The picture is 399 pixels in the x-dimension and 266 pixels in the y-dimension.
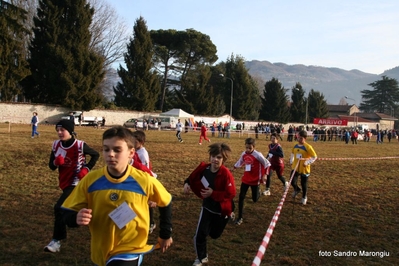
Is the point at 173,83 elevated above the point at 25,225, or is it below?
above

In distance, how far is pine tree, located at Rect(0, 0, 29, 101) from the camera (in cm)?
3319

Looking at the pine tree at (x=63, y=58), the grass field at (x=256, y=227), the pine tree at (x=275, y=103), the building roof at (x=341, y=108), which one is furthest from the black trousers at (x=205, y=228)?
the building roof at (x=341, y=108)

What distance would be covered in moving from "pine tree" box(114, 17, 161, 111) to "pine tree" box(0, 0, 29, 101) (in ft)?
55.1

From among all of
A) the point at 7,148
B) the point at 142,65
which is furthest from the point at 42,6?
the point at 7,148

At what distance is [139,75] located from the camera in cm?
5269

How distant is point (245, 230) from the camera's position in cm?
643

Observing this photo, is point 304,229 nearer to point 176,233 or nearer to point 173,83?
point 176,233

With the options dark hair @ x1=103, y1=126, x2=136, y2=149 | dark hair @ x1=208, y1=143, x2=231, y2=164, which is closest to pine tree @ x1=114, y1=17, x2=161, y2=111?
dark hair @ x1=208, y1=143, x2=231, y2=164

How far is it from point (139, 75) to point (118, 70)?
3.64 m

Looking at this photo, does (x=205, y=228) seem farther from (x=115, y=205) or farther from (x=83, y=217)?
(x=83, y=217)

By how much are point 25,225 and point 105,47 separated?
49.7 metres

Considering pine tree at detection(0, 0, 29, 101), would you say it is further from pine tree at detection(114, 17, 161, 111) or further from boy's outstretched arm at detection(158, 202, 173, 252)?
boy's outstretched arm at detection(158, 202, 173, 252)

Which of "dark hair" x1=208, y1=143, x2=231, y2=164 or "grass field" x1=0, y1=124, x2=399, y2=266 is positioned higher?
"dark hair" x1=208, y1=143, x2=231, y2=164

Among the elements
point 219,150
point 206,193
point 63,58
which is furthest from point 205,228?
point 63,58
